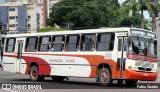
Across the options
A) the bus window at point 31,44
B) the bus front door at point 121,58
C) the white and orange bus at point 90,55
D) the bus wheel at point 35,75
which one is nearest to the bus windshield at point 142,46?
the white and orange bus at point 90,55

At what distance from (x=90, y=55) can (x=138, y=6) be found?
3494cm

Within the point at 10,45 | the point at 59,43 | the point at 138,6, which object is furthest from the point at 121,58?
the point at 138,6

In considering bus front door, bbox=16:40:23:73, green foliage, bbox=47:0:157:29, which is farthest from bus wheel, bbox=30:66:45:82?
green foliage, bbox=47:0:157:29

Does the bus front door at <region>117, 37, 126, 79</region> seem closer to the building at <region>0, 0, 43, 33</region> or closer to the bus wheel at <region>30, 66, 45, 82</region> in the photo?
the bus wheel at <region>30, 66, 45, 82</region>

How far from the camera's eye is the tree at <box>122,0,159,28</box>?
5759 centimetres

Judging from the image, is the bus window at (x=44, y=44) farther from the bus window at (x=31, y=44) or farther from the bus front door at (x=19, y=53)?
the bus front door at (x=19, y=53)

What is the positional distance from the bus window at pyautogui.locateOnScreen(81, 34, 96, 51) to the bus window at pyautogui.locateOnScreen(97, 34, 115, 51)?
40 cm

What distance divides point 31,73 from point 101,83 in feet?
19.9

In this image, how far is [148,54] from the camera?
22250mm

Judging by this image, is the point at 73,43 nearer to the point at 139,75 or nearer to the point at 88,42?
the point at 88,42

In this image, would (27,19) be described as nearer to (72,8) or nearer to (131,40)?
(72,8)

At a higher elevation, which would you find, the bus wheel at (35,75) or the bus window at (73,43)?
the bus window at (73,43)

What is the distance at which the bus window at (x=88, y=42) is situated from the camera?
76.8ft

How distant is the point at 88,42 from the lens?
2364 centimetres
